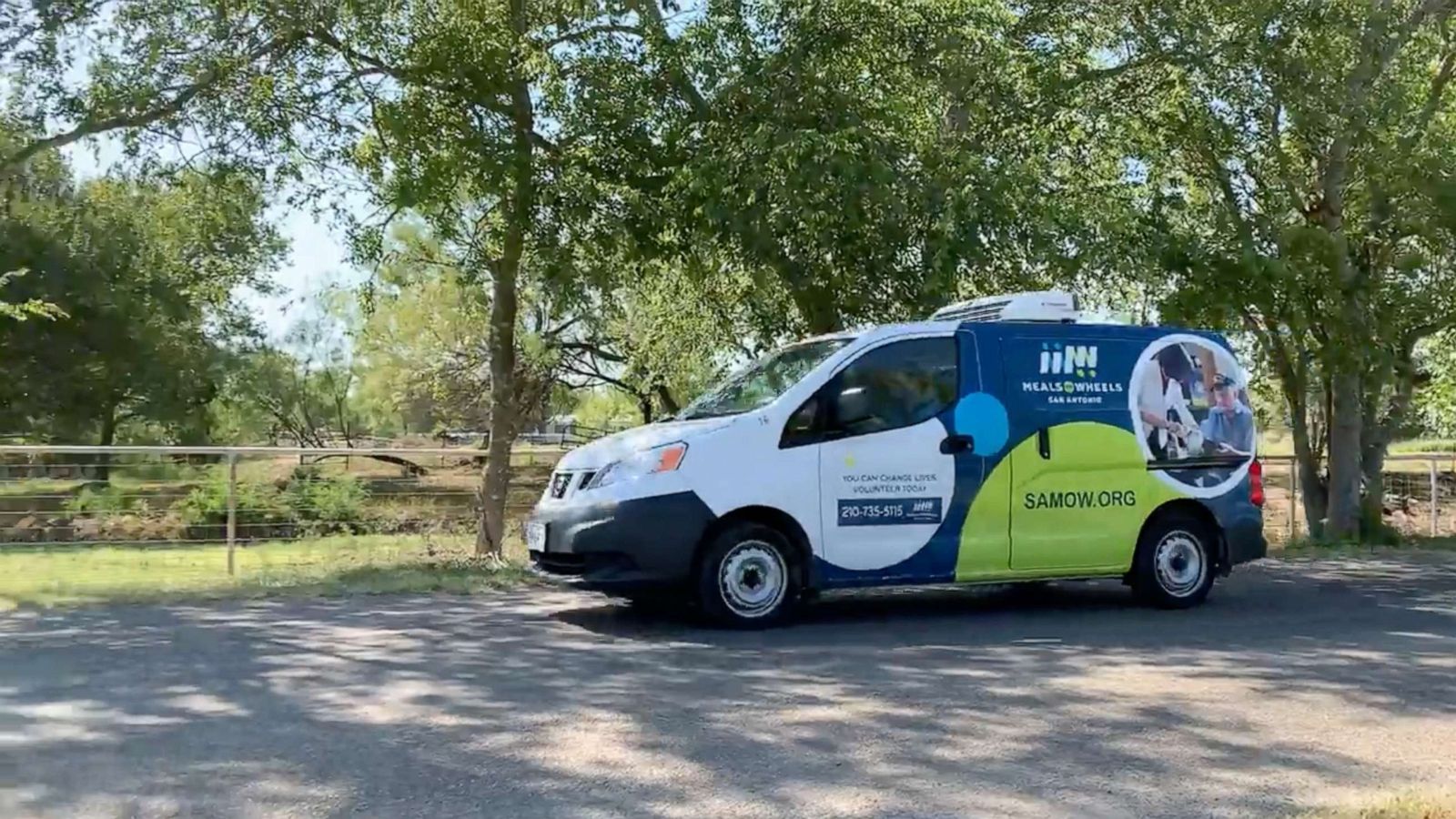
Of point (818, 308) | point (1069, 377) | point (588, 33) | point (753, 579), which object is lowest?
point (753, 579)

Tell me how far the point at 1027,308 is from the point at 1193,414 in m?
1.62

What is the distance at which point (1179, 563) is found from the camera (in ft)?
35.2

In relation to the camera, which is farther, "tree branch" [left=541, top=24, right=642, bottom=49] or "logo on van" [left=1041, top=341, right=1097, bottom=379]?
"tree branch" [left=541, top=24, right=642, bottom=49]

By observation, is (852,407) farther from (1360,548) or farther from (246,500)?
(1360,548)

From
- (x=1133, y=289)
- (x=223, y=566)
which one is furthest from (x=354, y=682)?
(x=1133, y=289)

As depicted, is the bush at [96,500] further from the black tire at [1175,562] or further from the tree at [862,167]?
the black tire at [1175,562]

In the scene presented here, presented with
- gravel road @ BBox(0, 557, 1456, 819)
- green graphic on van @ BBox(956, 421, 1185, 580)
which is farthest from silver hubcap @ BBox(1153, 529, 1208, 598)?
gravel road @ BBox(0, 557, 1456, 819)

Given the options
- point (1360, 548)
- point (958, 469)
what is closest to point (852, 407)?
point (958, 469)

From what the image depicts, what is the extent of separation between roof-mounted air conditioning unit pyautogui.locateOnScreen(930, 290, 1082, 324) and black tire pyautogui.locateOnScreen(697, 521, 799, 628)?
2.42 m

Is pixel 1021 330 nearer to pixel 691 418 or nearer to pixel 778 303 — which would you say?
pixel 691 418

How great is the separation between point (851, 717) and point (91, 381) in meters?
29.8

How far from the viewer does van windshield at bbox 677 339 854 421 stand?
9758 mm

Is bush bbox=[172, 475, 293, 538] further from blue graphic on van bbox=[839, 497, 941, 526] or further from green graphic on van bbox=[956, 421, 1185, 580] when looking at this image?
green graphic on van bbox=[956, 421, 1185, 580]

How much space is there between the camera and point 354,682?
744 cm
